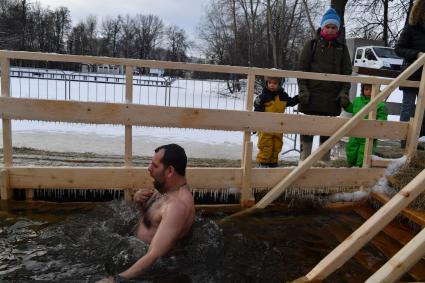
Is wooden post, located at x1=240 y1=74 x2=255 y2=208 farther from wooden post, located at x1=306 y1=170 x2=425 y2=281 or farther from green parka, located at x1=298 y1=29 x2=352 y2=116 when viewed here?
wooden post, located at x1=306 y1=170 x2=425 y2=281

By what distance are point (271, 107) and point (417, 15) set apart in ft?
8.15

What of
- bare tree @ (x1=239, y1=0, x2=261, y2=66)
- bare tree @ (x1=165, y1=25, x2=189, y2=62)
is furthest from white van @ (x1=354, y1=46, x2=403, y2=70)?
bare tree @ (x1=165, y1=25, x2=189, y2=62)

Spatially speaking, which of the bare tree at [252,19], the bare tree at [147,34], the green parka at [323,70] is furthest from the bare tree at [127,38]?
the green parka at [323,70]

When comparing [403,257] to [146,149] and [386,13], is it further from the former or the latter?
[386,13]

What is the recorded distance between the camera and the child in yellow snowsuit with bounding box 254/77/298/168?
5648 mm

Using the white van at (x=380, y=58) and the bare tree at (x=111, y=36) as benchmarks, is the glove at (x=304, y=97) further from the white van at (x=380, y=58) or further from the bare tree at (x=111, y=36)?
the bare tree at (x=111, y=36)

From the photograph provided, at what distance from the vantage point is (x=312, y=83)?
232 inches

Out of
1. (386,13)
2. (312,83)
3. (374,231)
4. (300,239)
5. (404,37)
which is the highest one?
(386,13)

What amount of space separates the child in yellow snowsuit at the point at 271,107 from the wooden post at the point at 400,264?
322cm

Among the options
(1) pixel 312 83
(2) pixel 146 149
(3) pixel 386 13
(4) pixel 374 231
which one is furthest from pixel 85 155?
(3) pixel 386 13

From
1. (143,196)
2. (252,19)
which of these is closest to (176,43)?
(252,19)

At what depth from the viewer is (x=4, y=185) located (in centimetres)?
478

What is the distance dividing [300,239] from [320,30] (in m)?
2.91

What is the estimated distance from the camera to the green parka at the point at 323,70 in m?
5.84
